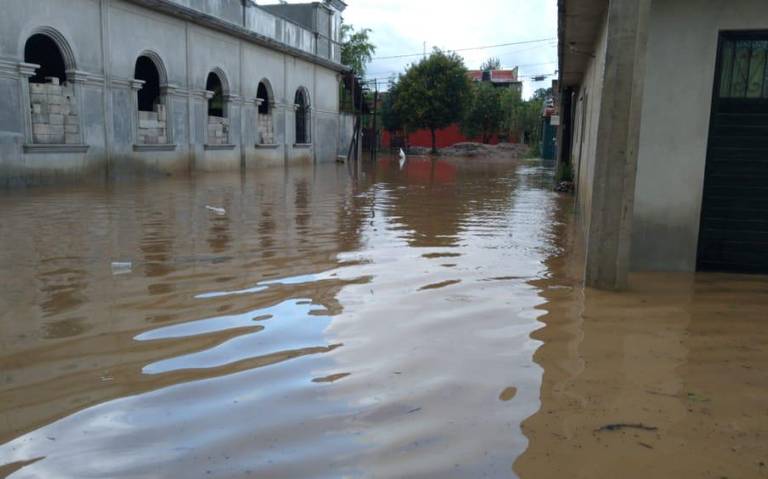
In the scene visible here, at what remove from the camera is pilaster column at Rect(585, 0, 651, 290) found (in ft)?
17.4

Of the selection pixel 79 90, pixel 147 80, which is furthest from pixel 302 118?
pixel 79 90

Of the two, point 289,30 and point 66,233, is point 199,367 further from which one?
point 289,30

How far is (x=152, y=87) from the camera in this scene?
2273 cm

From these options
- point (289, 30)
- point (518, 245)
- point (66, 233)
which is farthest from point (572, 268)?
point (289, 30)

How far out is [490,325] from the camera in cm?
465

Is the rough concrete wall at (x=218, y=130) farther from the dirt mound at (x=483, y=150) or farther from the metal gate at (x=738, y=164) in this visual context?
the dirt mound at (x=483, y=150)

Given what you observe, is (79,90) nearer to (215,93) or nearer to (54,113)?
(54,113)

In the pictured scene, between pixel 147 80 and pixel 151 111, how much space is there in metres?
2.41

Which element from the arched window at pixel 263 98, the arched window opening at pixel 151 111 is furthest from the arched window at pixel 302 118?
the arched window opening at pixel 151 111

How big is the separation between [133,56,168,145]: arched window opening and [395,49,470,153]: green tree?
100ft

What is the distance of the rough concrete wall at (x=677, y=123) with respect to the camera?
6.28 meters

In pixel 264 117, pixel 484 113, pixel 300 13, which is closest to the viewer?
pixel 264 117

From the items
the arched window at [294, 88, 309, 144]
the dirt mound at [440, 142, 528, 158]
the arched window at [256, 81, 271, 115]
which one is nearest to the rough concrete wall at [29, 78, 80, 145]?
the arched window at [256, 81, 271, 115]

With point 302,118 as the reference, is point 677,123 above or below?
below
